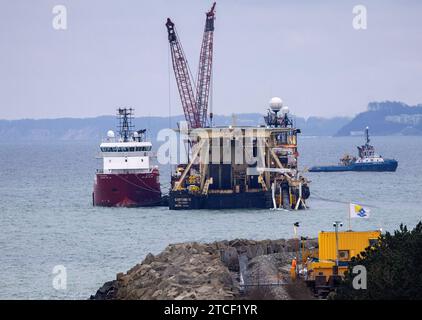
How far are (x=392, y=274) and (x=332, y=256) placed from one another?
886 cm

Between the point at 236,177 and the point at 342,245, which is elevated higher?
the point at 236,177

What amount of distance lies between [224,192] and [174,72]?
23.9 metres

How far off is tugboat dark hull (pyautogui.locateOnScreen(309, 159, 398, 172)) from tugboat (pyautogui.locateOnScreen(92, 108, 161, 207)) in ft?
228

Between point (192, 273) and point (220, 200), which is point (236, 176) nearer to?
point (220, 200)

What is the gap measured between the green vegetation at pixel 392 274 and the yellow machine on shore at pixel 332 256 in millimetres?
3273

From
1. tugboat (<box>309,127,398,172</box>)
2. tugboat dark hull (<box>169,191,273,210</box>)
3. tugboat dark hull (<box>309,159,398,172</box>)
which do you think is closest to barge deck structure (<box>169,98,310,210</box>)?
tugboat dark hull (<box>169,191,273,210</box>)

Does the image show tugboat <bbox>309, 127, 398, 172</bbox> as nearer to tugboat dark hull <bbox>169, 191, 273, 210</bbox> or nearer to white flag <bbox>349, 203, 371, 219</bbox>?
tugboat dark hull <bbox>169, 191, 273, 210</bbox>

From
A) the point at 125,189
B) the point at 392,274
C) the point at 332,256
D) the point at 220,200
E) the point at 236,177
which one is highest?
the point at 236,177

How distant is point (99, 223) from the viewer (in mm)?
98500

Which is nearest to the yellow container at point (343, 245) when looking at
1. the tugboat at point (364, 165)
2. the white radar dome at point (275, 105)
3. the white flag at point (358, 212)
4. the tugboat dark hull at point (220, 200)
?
the white flag at point (358, 212)

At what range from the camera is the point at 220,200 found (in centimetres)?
10894

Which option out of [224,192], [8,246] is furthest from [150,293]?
[224,192]

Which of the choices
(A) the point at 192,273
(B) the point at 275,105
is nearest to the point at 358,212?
(A) the point at 192,273

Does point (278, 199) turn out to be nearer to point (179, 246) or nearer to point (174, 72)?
point (174, 72)
